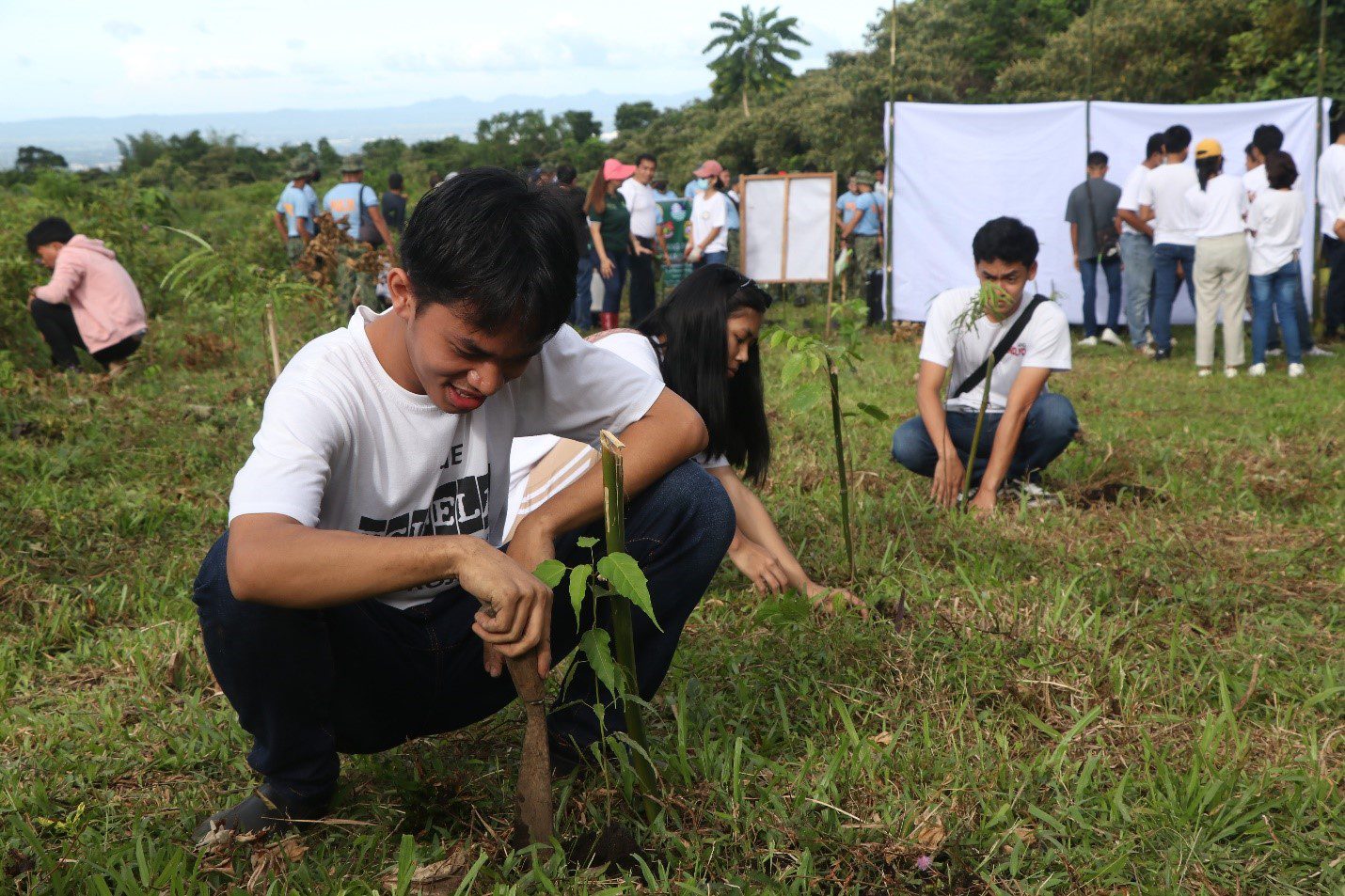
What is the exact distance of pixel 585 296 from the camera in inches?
403

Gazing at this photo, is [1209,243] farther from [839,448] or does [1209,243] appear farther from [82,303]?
[82,303]

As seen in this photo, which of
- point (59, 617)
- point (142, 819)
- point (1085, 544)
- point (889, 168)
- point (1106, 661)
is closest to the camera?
point (142, 819)

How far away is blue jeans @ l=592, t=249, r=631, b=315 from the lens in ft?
33.8

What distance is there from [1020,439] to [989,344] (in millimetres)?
410

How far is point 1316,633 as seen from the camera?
10.1ft

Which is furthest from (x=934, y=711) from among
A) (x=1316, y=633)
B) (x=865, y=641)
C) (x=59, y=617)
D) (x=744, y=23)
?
Answer: (x=744, y=23)

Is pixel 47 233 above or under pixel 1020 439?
above

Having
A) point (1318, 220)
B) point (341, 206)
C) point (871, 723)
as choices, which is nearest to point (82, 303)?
point (341, 206)

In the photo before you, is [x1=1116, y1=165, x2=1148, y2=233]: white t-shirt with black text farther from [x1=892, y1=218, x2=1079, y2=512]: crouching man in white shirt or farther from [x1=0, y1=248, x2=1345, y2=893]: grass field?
[x1=892, y1=218, x2=1079, y2=512]: crouching man in white shirt

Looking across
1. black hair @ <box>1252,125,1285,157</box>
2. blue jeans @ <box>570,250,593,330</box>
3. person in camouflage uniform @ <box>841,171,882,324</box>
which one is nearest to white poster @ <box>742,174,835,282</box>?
person in camouflage uniform @ <box>841,171,882,324</box>

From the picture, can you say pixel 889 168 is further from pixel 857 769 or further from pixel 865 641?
pixel 857 769

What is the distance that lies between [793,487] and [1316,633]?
2.06 meters

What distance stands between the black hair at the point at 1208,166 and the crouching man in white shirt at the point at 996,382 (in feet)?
15.9

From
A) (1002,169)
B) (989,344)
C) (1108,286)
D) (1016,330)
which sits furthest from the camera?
(1002,169)
